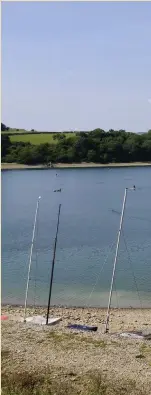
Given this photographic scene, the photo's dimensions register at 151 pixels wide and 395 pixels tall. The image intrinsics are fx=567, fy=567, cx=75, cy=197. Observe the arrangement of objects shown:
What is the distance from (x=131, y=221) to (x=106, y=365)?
3469 centimetres

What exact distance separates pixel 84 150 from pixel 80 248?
87.0 m

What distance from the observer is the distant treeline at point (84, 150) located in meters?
123

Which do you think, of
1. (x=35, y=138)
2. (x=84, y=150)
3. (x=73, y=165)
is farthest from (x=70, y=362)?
(x=35, y=138)

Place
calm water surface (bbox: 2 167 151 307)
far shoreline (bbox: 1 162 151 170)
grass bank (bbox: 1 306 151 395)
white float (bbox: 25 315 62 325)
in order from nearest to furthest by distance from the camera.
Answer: grass bank (bbox: 1 306 151 395) < white float (bbox: 25 315 62 325) < calm water surface (bbox: 2 167 151 307) < far shoreline (bbox: 1 162 151 170)

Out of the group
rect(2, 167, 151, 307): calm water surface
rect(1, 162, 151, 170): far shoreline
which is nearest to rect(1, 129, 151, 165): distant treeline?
rect(1, 162, 151, 170): far shoreline

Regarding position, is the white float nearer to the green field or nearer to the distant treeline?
the distant treeline

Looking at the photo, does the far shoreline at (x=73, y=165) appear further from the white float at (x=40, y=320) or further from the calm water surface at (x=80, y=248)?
the white float at (x=40, y=320)

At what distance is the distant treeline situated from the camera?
122956 millimetres

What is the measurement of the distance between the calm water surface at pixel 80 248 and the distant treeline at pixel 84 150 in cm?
4196

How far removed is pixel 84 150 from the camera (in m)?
123

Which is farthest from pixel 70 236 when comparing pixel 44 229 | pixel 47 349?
pixel 47 349

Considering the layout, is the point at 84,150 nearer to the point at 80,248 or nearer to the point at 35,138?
the point at 35,138

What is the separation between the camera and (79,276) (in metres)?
29.5

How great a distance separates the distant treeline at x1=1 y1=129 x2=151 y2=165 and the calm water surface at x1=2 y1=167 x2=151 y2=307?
42.0 meters
